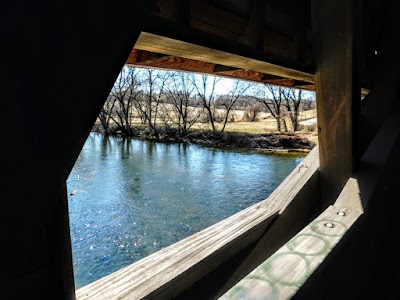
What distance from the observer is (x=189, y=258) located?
5.39 feet

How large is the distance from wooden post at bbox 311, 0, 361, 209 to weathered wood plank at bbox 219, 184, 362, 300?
71 centimetres

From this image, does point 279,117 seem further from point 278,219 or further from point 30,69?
point 30,69

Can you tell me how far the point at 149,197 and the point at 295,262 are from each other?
10.4 m

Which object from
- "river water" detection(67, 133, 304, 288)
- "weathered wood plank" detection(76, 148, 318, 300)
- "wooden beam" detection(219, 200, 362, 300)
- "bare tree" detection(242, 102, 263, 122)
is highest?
"bare tree" detection(242, 102, 263, 122)

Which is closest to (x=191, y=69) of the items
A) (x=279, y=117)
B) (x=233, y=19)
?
(x=233, y=19)

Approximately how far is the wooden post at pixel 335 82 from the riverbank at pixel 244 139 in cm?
1907

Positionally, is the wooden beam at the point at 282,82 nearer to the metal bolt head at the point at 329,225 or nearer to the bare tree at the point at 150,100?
the metal bolt head at the point at 329,225

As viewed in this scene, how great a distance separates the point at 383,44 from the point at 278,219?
1706 mm

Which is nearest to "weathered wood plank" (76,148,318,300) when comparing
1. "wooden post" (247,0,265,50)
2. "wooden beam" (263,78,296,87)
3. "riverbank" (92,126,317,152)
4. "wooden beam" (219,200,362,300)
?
"wooden beam" (219,200,362,300)

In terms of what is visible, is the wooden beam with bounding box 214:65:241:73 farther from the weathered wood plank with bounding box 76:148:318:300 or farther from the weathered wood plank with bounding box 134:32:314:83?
the weathered wood plank with bounding box 76:148:318:300

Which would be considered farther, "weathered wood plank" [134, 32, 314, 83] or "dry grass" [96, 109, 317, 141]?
Result: "dry grass" [96, 109, 317, 141]

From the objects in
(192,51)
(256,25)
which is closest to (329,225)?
(192,51)

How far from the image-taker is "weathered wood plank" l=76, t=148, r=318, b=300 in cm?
139

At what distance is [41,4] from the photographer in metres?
0.32
